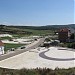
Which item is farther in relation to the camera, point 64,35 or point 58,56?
point 64,35

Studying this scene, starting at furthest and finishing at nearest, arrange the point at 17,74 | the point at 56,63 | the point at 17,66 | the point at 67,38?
the point at 67,38 < the point at 56,63 < the point at 17,66 < the point at 17,74

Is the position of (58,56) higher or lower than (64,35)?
lower

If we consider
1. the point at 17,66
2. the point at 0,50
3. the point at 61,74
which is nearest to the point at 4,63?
the point at 17,66

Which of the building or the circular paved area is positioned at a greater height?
the building

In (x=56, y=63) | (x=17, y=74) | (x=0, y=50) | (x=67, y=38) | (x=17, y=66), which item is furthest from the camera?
(x=67, y=38)

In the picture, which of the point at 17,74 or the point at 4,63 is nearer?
the point at 17,74

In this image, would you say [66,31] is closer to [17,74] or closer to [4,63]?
[4,63]

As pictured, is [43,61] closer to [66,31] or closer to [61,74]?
[61,74]

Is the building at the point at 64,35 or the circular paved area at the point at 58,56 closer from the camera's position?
the circular paved area at the point at 58,56

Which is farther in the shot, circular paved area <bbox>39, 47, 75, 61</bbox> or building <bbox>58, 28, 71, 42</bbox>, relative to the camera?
building <bbox>58, 28, 71, 42</bbox>

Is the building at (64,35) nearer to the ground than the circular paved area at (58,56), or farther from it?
farther from it

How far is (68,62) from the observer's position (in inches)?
882

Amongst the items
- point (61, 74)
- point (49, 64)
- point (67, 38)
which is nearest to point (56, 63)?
point (49, 64)

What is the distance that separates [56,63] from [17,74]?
840 centimetres
